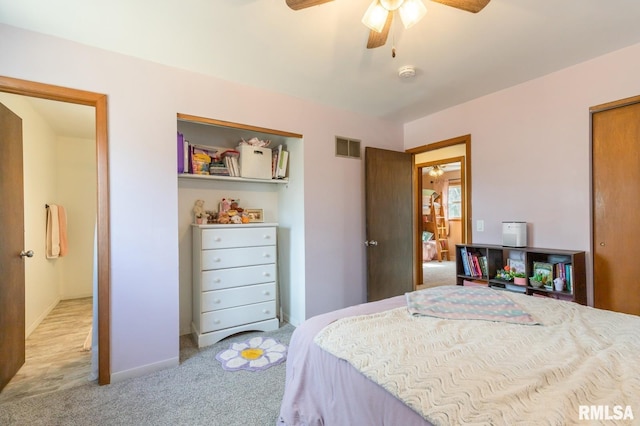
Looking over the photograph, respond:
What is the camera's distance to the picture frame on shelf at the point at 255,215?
10.7 ft

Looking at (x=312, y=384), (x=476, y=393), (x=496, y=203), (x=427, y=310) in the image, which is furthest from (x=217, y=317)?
(x=496, y=203)

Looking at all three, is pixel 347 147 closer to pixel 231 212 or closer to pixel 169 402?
pixel 231 212

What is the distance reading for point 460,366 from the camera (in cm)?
95

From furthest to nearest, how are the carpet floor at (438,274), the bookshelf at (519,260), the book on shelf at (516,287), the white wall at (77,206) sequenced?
the carpet floor at (438,274)
the white wall at (77,206)
the book on shelf at (516,287)
the bookshelf at (519,260)

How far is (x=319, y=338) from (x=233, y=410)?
3.20ft

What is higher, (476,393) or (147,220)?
(147,220)

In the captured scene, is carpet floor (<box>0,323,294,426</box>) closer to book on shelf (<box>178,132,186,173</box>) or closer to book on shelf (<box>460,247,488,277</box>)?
book on shelf (<box>178,132,186,173</box>)

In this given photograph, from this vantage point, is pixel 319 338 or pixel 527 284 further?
pixel 527 284

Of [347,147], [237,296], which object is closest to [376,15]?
[347,147]

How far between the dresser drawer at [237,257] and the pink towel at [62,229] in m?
2.57

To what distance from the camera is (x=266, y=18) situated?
5.86 feet

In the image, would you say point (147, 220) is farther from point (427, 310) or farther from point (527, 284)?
point (527, 284)

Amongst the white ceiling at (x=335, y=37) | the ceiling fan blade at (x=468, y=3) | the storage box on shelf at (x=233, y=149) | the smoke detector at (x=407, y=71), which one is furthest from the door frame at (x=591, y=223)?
the storage box on shelf at (x=233, y=149)

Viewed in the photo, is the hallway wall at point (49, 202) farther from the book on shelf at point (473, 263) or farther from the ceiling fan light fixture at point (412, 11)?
the book on shelf at point (473, 263)
